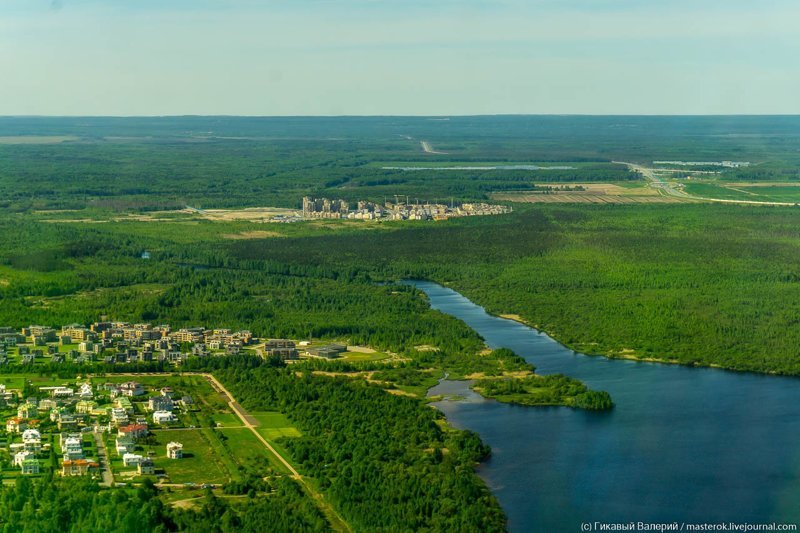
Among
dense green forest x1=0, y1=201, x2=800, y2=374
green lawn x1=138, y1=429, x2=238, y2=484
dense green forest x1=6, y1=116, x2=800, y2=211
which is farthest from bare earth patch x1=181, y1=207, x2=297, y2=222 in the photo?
green lawn x1=138, y1=429, x2=238, y2=484

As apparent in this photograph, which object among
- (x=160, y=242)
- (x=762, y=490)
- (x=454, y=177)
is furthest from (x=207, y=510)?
(x=454, y=177)

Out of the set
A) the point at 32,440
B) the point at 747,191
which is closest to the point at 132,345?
the point at 32,440

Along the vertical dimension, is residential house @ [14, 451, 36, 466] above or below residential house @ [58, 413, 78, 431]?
above

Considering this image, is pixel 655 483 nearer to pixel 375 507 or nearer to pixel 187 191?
pixel 375 507

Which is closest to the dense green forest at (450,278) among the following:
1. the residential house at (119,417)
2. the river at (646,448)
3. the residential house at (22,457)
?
the river at (646,448)

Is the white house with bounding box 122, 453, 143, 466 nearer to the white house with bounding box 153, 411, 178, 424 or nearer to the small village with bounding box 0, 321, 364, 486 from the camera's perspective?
the small village with bounding box 0, 321, 364, 486
